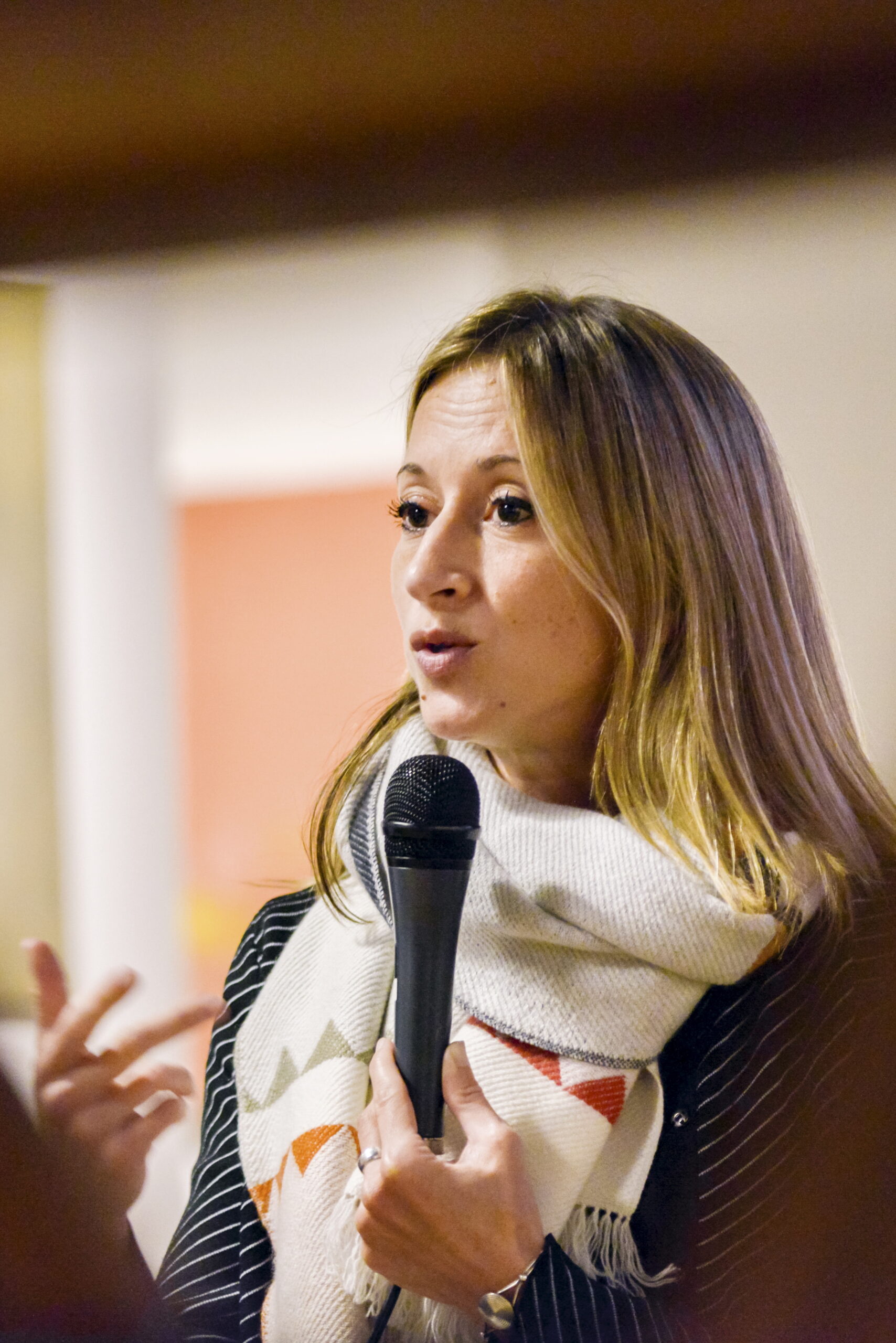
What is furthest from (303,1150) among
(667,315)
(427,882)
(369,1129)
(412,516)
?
(667,315)

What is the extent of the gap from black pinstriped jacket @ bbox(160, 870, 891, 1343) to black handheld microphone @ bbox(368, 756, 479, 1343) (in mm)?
112

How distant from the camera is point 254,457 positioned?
1.74 ft

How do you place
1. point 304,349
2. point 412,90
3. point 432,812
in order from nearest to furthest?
point 412,90
point 432,812
point 304,349

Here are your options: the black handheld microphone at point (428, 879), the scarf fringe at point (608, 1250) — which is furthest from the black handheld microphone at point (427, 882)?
the scarf fringe at point (608, 1250)

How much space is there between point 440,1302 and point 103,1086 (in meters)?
0.16

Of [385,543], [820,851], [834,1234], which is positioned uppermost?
[385,543]

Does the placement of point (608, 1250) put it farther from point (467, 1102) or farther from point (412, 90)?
point (412, 90)

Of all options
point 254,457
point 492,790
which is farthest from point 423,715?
point 254,457

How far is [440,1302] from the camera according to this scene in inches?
16.9

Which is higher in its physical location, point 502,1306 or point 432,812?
point 432,812

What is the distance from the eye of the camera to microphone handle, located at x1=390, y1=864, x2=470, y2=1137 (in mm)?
394

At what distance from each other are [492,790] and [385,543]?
0.13 metres

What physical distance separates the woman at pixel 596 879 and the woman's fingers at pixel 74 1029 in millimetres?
103

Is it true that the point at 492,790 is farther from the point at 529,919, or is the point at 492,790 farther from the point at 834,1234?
the point at 834,1234
